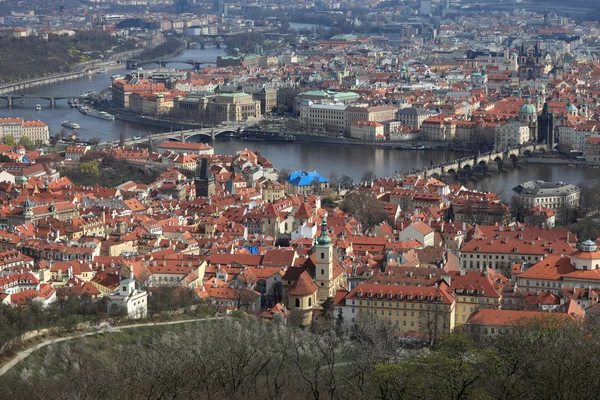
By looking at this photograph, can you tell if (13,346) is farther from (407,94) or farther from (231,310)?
(407,94)

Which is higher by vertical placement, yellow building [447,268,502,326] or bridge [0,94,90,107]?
yellow building [447,268,502,326]

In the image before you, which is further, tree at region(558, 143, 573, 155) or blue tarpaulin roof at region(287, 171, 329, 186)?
tree at region(558, 143, 573, 155)

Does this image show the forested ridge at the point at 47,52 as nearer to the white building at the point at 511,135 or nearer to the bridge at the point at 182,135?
the bridge at the point at 182,135

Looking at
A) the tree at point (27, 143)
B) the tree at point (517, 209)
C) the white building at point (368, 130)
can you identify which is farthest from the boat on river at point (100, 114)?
the tree at point (517, 209)

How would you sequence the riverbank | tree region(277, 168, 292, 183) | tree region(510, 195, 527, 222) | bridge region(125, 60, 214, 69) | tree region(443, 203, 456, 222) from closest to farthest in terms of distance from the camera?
tree region(443, 203, 456, 222) < tree region(510, 195, 527, 222) < tree region(277, 168, 292, 183) < the riverbank < bridge region(125, 60, 214, 69)

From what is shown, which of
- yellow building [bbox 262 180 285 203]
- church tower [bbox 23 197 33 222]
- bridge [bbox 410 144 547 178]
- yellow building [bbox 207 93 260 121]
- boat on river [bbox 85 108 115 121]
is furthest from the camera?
A: yellow building [bbox 207 93 260 121]

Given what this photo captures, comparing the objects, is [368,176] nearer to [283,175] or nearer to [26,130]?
[283,175]

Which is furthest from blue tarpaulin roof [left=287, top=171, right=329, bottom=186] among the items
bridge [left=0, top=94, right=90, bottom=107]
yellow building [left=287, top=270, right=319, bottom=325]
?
bridge [left=0, top=94, right=90, bottom=107]

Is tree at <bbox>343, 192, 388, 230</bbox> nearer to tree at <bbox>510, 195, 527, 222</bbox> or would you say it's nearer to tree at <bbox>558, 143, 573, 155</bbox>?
tree at <bbox>510, 195, 527, 222</bbox>
